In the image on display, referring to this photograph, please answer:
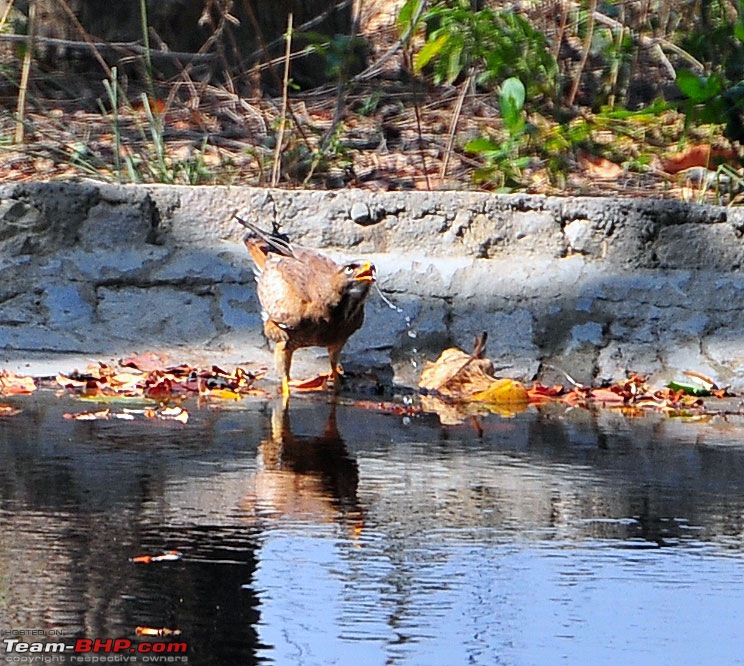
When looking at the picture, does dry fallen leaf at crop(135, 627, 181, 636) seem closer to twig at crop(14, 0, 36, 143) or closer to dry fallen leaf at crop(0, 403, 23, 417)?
dry fallen leaf at crop(0, 403, 23, 417)

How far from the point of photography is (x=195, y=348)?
700 cm

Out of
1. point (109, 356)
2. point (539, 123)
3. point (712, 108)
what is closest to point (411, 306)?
point (109, 356)

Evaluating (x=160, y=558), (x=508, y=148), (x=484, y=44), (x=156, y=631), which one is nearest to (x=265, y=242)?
(x=508, y=148)

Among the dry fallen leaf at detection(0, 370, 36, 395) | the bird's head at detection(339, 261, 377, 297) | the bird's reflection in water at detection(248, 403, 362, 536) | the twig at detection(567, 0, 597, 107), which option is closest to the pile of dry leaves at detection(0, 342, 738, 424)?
the dry fallen leaf at detection(0, 370, 36, 395)

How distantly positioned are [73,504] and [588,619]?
1621mm

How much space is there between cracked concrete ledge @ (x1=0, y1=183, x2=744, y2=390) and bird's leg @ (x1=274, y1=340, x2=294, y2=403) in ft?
1.44

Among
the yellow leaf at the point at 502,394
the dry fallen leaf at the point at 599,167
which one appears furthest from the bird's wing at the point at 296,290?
the dry fallen leaf at the point at 599,167

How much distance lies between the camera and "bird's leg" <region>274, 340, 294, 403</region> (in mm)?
6539

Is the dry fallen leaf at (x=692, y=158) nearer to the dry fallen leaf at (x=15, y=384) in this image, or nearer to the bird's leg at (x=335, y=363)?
the bird's leg at (x=335, y=363)

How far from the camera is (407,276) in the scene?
287 inches

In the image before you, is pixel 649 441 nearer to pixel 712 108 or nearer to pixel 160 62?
pixel 712 108
